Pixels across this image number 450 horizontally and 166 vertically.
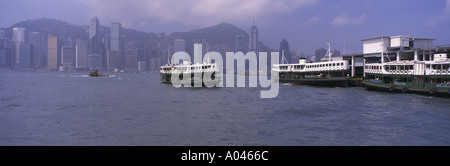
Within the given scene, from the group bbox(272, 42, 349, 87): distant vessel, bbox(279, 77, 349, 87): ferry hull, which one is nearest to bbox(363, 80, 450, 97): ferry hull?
bbox(279, 77, 349, 87): ferry hull

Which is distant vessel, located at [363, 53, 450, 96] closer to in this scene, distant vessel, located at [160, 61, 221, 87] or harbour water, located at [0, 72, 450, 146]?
harbour water, located at [0, 72, 450, 146]

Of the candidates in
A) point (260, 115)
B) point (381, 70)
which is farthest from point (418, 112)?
point (381, 70)

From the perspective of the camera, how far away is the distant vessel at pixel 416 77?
40719 mm

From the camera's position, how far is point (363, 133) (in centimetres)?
2058

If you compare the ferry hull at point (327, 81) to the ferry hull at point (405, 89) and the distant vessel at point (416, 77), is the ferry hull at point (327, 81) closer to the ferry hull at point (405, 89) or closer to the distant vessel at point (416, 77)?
the ferry hull at point (405, 89)

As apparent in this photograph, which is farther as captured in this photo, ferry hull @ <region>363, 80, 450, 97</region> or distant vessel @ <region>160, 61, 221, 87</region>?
distant vessel @ <region>160, 61, 221, 87</region>

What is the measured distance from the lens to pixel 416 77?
43875 millimetres

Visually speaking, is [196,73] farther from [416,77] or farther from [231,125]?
[231,125]

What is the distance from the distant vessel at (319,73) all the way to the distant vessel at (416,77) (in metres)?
10.5

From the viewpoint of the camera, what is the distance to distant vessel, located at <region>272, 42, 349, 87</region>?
6274 cm

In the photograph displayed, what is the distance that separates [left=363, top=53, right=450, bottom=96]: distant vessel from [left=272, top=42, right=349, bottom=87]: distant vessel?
10.5m

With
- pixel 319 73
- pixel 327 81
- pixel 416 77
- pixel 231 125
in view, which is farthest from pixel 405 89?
pixel 231 125
